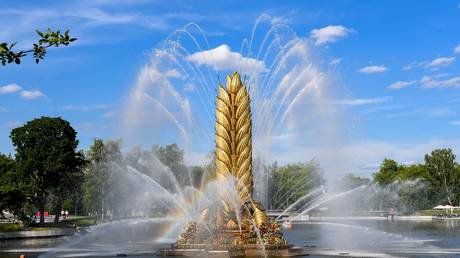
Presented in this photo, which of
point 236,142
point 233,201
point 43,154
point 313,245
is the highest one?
point 43,154

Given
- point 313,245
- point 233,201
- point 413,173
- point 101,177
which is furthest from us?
point 413,173

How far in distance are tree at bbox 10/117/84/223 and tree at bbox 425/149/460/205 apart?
97.3 metres

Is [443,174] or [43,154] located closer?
[43,154]

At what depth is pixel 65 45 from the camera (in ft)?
29.8

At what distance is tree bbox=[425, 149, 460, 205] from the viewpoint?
142 meters

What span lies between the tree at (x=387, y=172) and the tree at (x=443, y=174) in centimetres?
846

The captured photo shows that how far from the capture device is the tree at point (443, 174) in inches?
5600

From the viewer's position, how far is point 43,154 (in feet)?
253

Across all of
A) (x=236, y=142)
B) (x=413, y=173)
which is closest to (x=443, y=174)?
(x=413, y=173)

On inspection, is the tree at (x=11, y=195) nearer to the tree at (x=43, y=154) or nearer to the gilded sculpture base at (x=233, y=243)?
the tree at (x=43, y=154)

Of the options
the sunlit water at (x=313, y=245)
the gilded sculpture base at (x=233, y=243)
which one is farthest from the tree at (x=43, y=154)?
the gilded sculpture base at (x=233, y=243)

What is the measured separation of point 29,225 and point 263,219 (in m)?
49.8

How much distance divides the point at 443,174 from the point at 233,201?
128210mm

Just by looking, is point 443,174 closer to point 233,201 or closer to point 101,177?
point 101,177
